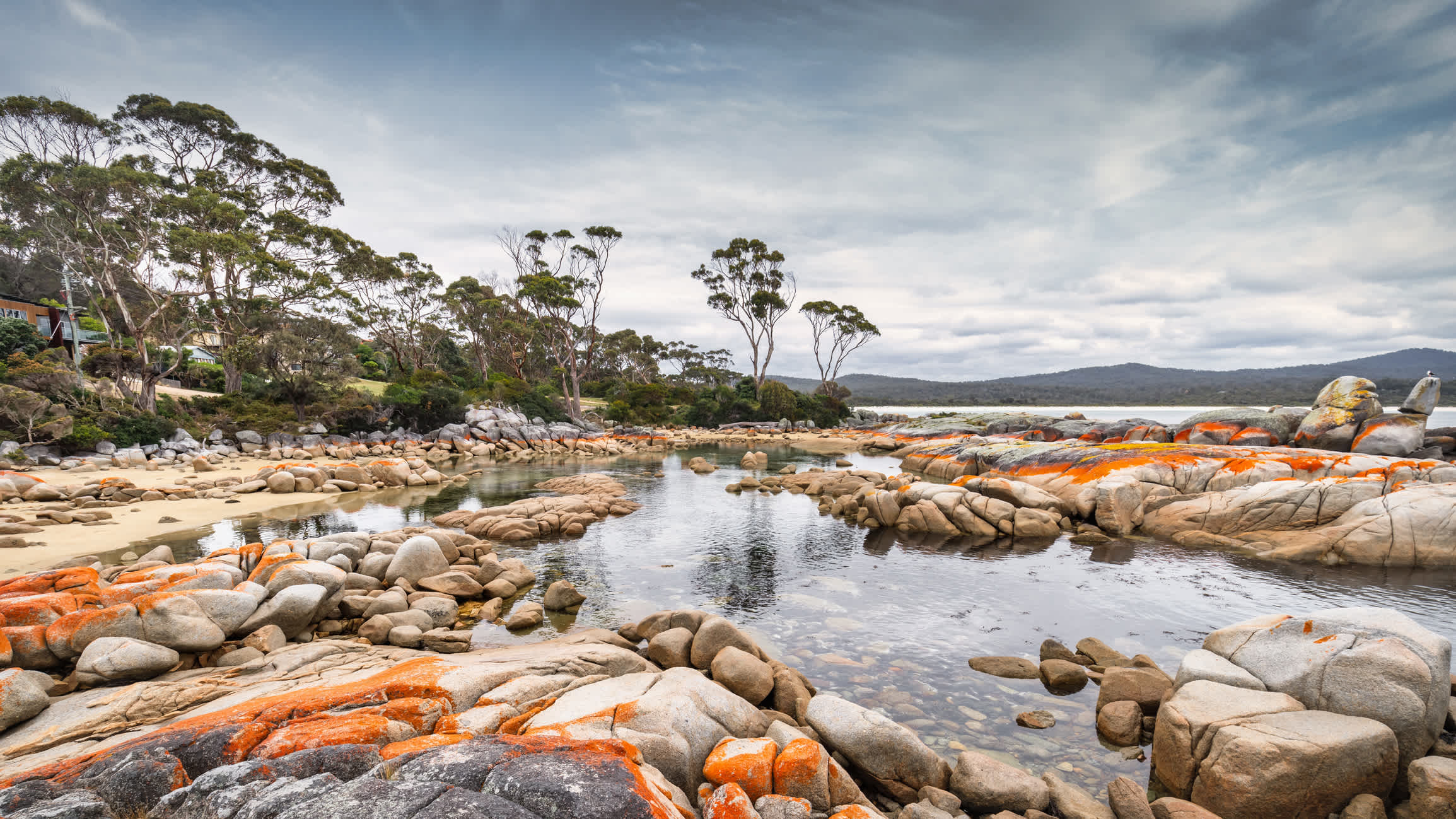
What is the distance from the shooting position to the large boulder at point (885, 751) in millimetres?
5367

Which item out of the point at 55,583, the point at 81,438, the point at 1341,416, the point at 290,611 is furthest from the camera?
the point at 81,438

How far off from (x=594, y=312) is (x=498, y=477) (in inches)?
1124

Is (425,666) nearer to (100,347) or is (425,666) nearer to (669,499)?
(669,499)

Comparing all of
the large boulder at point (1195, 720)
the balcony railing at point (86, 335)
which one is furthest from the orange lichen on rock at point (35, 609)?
the balcony railing at point (86, 335)

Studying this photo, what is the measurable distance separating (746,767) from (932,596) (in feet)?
26.5

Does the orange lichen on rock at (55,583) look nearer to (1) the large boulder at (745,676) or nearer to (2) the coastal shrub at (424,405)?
(1) the large boulder at (745,676)

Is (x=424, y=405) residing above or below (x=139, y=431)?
above

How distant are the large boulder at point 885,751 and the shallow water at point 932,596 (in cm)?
98

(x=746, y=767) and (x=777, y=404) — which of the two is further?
(x=777, y=404)

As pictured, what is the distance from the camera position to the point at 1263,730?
16.8ft

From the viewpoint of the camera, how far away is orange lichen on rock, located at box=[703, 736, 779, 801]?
4.49 m

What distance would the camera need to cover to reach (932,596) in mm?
11469

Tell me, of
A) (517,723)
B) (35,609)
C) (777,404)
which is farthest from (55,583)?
(777,404)

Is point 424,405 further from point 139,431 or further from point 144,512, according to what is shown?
point 144,512
